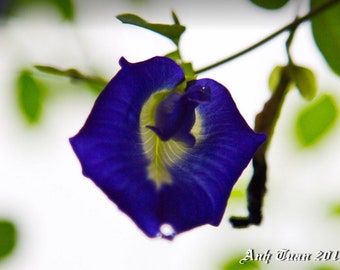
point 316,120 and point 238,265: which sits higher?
point 316,120

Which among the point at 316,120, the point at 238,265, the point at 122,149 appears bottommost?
the point at 238,265

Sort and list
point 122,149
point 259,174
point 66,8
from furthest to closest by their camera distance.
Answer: point 66,8
point 259,174
point 122,149

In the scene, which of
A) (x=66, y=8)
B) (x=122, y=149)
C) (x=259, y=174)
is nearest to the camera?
(x=122, y=149)

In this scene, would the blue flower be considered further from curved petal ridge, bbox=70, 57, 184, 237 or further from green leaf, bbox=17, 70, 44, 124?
green leaf, bbox=17, 70, 44, 124

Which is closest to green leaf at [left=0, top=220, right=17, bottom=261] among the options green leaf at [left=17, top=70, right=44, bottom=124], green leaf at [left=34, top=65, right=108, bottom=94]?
green leaf at [left=17, top=70, right=44, bottom=124]

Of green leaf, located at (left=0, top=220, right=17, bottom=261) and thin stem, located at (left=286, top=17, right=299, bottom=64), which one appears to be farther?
green leaf, located at (left=0, top=220, right=17, bottom=261)

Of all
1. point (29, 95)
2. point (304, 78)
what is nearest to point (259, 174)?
point (304, 78)

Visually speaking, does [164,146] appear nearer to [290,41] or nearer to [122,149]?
[122,149]

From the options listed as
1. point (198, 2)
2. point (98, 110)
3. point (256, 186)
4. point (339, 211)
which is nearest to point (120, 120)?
point (98, 110)
